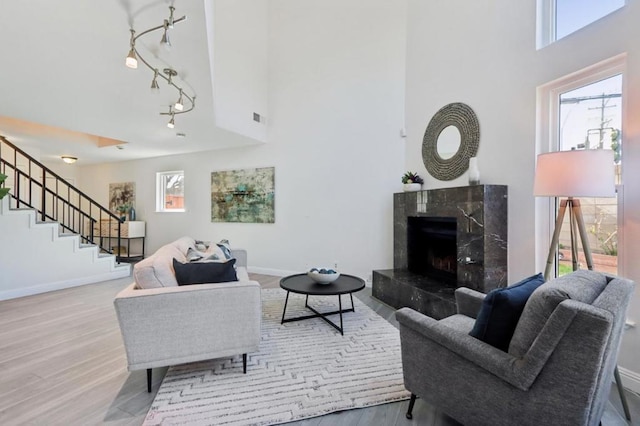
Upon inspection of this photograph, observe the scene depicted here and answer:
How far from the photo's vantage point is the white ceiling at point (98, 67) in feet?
7.29

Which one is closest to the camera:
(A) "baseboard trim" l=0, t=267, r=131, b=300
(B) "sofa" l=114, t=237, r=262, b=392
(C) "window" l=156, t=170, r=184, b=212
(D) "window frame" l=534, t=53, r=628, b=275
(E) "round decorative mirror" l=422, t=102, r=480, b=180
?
(B) "sofa" l=114, t=237, r=262, b=392

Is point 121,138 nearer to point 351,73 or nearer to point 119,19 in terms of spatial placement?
point 119,19

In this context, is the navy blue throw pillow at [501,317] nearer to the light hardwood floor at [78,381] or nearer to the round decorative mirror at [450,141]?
the light hardwood floor at [78,381]

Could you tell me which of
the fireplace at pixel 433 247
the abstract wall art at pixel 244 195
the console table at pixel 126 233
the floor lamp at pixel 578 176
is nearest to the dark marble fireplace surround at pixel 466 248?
the fireplace at pixel 433 247

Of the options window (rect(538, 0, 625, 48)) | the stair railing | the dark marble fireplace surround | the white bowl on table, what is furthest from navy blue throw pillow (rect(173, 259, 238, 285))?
the stair railing

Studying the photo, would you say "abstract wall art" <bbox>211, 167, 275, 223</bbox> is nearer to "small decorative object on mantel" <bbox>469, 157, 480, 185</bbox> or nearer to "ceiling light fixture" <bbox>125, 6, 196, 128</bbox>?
"ceiling light fixture" <bbox>125, 6, 196, 128</bbox>

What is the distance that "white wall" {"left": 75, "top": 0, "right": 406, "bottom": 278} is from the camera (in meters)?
4.49

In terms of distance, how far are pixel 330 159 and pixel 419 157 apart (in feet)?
4.89

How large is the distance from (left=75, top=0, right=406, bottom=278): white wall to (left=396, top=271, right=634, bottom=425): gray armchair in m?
2.98

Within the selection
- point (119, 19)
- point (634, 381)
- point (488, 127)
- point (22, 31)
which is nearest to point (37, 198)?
point (22, 31)

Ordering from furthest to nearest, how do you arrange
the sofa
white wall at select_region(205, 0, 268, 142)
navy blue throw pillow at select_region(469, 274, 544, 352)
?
white wall at select_region(205, 0, 268, 142), the sofa, navy blue throw pillow at select_region(469, 274, 544, 352)

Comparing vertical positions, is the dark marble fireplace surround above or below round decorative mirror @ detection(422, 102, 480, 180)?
below

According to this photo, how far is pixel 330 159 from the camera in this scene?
4980 mm

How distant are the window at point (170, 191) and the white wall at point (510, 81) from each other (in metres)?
5.10
